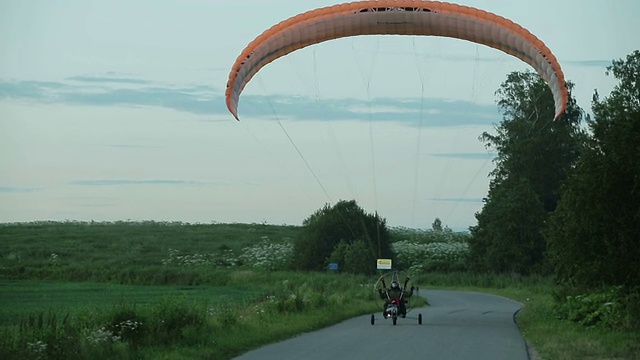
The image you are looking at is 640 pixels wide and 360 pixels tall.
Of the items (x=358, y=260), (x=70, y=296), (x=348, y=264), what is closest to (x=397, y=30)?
(x=70, y=296)

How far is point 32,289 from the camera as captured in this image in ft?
152

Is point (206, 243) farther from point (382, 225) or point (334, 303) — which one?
point (334, 303)

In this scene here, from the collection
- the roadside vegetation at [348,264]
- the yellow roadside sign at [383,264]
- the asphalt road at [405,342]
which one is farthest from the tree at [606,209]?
the yellow roadside sign at [383,264]

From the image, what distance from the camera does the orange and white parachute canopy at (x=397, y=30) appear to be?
68.1ft

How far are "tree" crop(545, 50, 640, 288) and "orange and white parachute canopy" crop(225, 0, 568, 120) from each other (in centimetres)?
139

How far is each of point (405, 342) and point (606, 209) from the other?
5421mm

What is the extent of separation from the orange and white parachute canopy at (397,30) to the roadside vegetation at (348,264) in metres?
2.32

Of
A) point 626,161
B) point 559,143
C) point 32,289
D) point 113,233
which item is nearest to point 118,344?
point 626,161

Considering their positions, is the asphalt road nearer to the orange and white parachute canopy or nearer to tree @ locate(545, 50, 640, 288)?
tree @ locate(545, 50, 640, 288)

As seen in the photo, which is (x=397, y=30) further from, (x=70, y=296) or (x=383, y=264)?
(x=70, y=296)

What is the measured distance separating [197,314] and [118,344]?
373cm

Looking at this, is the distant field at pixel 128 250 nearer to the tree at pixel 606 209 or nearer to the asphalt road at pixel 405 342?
the asphalt road at pixel 405 342

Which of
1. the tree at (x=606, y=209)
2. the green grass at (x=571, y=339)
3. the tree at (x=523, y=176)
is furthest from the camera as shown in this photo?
the tree at (x=523, y=176)

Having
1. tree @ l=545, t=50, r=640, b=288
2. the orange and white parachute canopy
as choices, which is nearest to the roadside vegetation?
tree @ l=545, t=50, r=640, b=288
